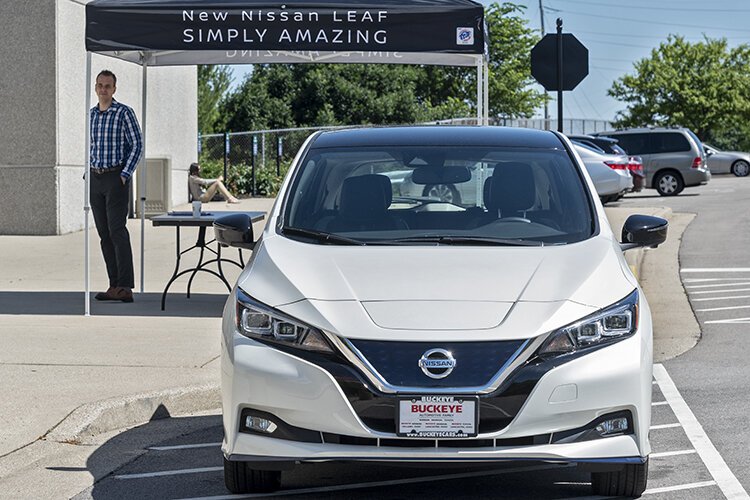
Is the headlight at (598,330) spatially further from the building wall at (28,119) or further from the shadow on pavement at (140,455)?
the building wall at (28,119)

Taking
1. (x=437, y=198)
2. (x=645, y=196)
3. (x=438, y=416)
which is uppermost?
(x=437, y=198)

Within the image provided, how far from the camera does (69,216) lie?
63.5 feet

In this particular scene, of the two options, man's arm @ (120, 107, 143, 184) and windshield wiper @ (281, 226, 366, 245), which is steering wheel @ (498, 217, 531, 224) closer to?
windshield wiper @ (281, 226, 366, 245)

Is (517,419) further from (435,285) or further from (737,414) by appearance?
(737,414)

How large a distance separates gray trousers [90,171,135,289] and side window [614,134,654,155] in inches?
945

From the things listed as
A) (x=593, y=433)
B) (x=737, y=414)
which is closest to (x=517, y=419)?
(x=593, y=433)

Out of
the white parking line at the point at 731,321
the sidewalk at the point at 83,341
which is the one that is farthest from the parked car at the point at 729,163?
the white parking line at the point at 731,321

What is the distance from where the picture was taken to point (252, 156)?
107ft

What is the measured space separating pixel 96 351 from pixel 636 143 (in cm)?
2676

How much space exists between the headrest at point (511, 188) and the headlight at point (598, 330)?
1139 millimetres

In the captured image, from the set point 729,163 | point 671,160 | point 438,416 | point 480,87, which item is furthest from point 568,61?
point 729,163

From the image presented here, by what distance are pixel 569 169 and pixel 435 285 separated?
1569 millimetres

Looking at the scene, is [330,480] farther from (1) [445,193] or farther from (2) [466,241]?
(1) [445,193]

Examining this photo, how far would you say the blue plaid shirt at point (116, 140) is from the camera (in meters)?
11.5
